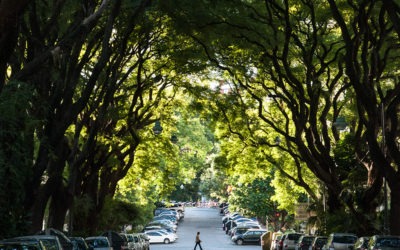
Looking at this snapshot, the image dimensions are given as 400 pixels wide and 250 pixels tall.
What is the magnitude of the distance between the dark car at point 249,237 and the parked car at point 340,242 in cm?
3540

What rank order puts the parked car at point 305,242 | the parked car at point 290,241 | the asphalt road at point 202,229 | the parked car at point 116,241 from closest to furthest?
the parked car at point 305,242
the parked car at point 116,241
the parked car at point 290,241
the asphalt road at point 202,229

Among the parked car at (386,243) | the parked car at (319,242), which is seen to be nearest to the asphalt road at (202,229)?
the parked car at (319,242)

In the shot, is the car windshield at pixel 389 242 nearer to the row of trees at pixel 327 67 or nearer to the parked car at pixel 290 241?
the row of trees at pixel 327 67

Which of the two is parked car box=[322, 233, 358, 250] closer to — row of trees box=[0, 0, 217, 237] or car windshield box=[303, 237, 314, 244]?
car windshield box=[303, 237, 314, 244]

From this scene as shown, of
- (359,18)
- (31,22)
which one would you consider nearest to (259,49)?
(359,18)

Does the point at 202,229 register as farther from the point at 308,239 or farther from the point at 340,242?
the point at 340,242

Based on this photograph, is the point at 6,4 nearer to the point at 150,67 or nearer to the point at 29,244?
the point at 29,244

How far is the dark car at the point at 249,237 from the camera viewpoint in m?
65.8

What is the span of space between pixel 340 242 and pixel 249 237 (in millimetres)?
37057

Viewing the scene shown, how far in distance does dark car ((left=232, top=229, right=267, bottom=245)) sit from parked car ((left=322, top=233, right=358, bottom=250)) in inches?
1394

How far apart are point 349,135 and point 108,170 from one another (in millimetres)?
13278

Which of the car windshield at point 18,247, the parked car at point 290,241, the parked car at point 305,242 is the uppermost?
the parked car at point 290,241

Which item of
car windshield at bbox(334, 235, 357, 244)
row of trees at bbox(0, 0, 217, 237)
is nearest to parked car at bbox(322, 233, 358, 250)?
car windshield at bbox(334, 235, 357, 244)

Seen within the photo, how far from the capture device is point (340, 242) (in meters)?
29.9
